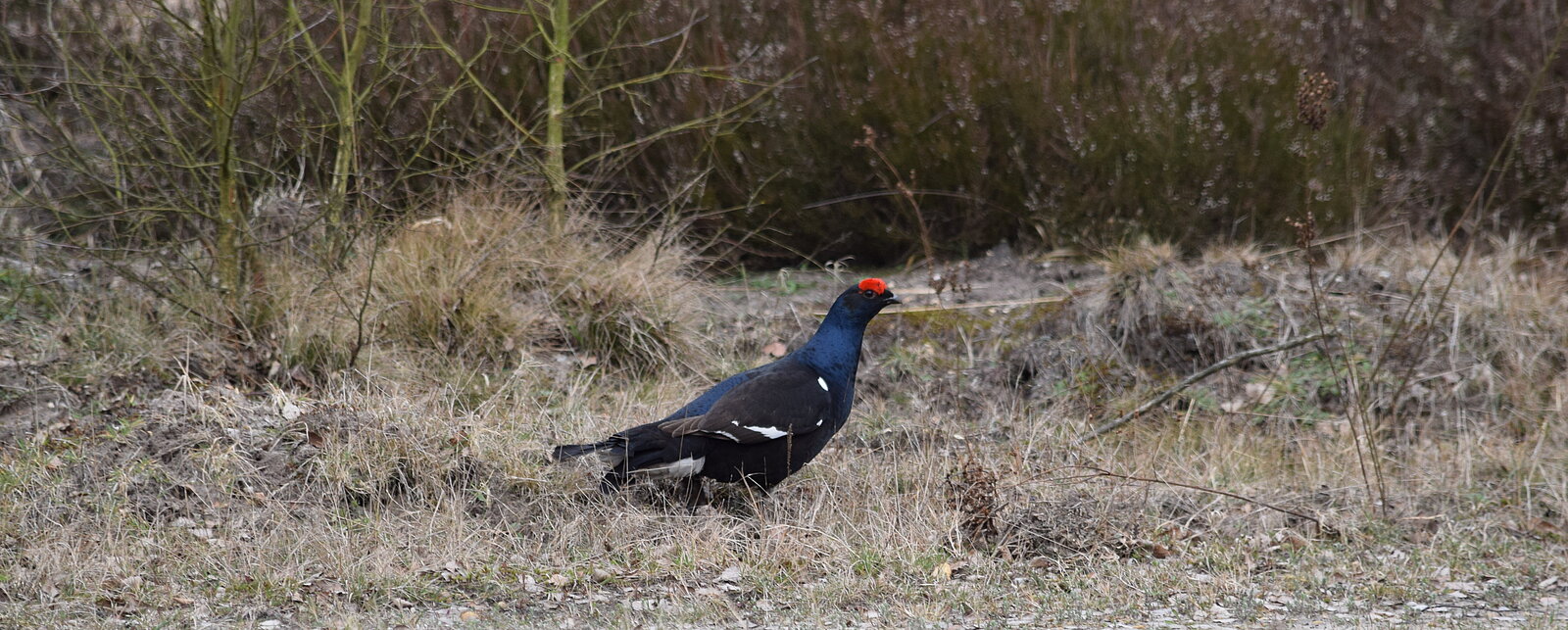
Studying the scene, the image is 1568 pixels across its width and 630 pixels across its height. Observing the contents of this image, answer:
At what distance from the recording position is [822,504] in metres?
5.47

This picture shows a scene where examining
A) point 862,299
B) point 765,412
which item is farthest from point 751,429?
point 862,299

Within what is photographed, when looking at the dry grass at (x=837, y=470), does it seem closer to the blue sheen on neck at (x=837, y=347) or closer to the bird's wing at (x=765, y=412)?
the bird's wing at (x=765, y=412)

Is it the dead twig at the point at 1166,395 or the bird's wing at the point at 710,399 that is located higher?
the bird's wing at the point at 710,399

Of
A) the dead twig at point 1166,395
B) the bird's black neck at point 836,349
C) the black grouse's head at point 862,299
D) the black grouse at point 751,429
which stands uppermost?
the black grouse's head at point 862,299

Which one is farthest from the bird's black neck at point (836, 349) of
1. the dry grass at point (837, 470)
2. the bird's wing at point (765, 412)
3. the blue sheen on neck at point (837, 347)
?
the dry grass at point (837, 470)

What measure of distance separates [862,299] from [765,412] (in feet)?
2.38

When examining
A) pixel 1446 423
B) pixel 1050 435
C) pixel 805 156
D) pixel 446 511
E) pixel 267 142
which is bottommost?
pixel 1446 423

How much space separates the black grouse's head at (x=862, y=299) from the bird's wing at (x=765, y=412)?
378mm

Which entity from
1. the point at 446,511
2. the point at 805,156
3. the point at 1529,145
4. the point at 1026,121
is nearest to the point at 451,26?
the point at 805,156

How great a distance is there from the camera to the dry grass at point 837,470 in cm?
457

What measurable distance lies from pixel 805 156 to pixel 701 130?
0.68 meters

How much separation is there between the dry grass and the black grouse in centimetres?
21

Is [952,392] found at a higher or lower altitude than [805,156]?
lower

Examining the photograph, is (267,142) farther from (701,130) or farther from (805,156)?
(805,156)
